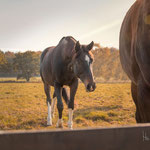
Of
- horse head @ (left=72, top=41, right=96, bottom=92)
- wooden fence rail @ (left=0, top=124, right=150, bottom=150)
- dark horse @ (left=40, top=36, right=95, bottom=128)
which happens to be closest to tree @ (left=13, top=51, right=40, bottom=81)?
dark horse @ (left=40, top=36, right=95, bottom=128)

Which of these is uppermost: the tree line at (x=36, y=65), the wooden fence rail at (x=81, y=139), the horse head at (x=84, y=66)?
the tree line at (x=36, y=65)

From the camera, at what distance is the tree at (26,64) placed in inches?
1614

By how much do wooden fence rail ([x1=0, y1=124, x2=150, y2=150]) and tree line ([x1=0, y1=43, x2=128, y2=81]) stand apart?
4119 cm

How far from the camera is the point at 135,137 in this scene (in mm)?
805

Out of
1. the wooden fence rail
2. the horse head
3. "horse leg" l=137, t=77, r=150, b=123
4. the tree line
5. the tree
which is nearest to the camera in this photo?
the wooden fence rail

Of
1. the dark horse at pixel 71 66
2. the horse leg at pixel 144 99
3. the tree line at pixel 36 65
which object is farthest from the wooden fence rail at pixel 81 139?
the tree line at pixel 36 65

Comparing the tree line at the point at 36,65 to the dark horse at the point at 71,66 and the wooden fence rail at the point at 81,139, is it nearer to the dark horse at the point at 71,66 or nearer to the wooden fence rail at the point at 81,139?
the dark horse at the point at 71,66

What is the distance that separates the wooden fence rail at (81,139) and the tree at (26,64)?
4135 centimetres

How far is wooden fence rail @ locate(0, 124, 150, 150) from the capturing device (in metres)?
0.71

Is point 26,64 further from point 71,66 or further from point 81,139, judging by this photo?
point 81,139

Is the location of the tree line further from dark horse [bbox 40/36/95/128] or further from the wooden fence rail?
the wooden fence rail

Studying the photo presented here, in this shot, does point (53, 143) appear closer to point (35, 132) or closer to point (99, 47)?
point (35, 132)

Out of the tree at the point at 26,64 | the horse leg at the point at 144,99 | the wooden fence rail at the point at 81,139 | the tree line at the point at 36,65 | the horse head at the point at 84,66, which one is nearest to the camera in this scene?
the wooden fence rail at the point at 81,139

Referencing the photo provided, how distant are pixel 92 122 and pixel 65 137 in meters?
4.68
